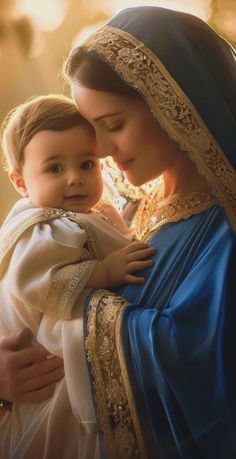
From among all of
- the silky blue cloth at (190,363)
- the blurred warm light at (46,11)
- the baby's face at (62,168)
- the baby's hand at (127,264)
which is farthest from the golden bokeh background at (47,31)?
the silky blue cloth at (190,363)

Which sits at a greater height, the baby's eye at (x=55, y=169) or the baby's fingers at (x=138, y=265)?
the baby's eye at (x=55, y=169)

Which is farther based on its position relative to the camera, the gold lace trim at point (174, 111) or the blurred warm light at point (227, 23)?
the blurred warm light at point (227, 23)

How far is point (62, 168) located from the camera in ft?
3.63

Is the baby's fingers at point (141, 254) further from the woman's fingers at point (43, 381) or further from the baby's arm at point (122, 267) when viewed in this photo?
the woman's fingers at point (43, 381)

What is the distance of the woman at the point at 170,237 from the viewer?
0.90 metres

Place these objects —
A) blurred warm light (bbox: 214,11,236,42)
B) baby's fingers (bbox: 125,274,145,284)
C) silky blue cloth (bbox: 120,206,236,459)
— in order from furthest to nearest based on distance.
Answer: blurred warm light (bbox: 214,11,236,42), baby's fingers (bbox: 125,274,145,284), silky blue cloth (bbox: 120,206,236,459)

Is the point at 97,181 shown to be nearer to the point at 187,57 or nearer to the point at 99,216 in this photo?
the point at 99,216

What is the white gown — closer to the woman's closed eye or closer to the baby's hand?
the baby's hand

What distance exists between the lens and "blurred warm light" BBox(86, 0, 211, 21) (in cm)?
114

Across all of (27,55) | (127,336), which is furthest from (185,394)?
(27,55)

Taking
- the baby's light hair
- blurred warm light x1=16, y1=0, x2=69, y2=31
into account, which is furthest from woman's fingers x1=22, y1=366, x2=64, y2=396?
blurred warm light x1=16, y1=0, x2=69, y2=31

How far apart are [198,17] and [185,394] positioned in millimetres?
633

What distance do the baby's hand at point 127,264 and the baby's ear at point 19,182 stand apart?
237mm

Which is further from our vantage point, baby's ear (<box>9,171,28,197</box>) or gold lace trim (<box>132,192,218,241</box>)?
baby's ear (<box>9,171,28,197</box>)
